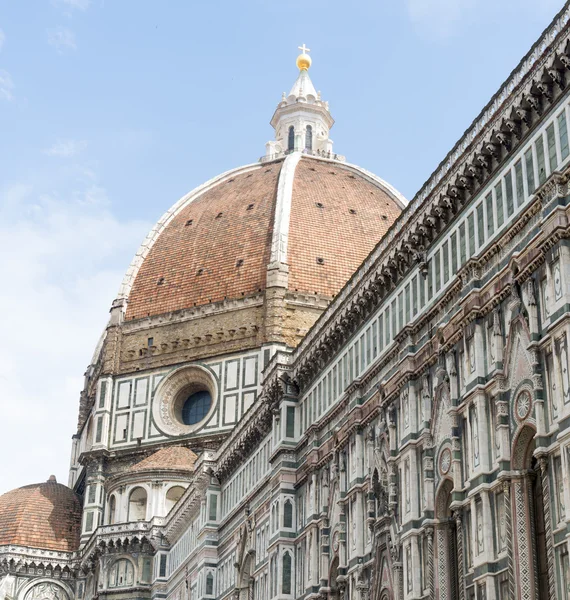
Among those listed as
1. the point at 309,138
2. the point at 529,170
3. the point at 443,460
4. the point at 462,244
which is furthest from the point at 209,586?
the point at 309,138

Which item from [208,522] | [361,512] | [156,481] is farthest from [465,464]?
[156,481]

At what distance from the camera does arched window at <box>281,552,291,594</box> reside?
41.0 metres

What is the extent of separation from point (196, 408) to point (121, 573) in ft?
40.7

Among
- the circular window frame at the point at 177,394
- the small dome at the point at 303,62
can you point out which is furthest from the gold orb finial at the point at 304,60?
the circular window frame at the point at 177,394

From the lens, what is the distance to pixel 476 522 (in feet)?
90.0

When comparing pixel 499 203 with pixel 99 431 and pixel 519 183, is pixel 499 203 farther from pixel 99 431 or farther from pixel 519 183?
pixel 99 431

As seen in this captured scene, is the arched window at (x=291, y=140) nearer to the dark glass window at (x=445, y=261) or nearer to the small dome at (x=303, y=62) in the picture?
the small dome at (x=303, y=62)

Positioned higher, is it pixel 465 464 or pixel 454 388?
pixel 454 388

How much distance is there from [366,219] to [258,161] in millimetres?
15461

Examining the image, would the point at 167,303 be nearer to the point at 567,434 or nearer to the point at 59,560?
the point at 59,560

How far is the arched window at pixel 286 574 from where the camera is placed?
41000 mm

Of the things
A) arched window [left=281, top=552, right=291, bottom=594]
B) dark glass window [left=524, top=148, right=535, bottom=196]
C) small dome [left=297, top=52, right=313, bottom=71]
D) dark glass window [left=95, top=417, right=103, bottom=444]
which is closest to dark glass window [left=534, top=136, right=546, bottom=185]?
dark glass window [left=524, top=148, right=535, bottom=196]

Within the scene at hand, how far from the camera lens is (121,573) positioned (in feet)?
219

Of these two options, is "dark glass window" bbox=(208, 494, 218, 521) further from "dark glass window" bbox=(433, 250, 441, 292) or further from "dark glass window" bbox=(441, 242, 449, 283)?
"dark glass window" bbox=(441, 242, 449, 283)
